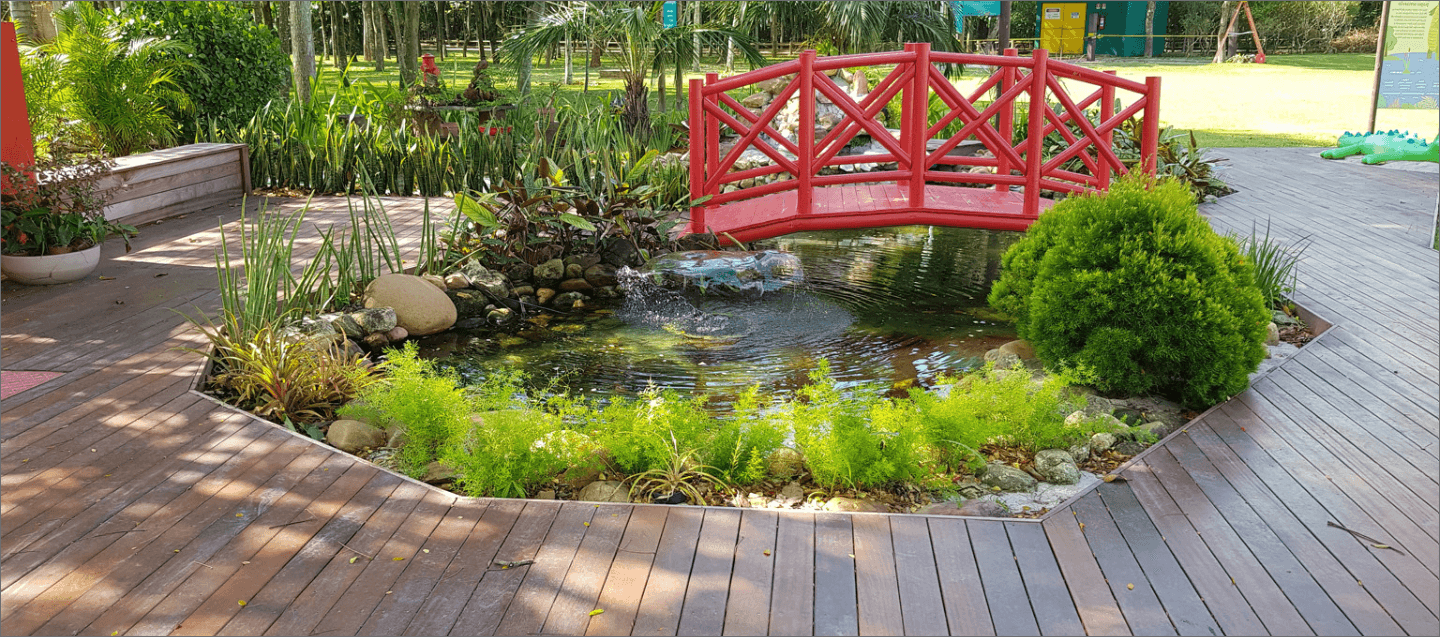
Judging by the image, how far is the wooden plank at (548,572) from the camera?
100 inches

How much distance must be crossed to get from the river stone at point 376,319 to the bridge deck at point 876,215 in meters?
2.37

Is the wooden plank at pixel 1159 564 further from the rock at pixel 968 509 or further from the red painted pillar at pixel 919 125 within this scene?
the red painted pillar at pixel 919 125

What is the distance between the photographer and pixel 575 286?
252 inches

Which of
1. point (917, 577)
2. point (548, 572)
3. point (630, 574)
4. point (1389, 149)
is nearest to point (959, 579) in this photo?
point (917, 577)

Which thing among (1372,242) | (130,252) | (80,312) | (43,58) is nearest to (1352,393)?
(1372,242)

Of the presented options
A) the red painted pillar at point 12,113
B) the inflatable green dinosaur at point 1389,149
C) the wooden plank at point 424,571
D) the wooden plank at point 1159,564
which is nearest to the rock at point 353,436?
the wooden plank at point 424,571

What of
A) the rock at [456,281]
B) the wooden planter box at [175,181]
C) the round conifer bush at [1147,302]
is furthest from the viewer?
the wooden planter box at [175,181]

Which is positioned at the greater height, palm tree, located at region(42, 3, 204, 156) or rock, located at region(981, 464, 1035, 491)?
palm tree, located at region(42, 3, 204, 156)

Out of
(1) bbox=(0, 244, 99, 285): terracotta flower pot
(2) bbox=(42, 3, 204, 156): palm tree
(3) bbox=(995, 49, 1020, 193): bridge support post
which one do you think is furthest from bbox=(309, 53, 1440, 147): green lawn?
(3) bbox=(995, 49, 1020, 193): bridge support post

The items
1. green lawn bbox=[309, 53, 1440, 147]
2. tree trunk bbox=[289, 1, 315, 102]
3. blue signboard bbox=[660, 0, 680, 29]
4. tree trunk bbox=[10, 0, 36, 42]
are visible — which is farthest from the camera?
green lawn bbox=[309, 53, 1440, 147]

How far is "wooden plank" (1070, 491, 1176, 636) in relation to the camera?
2.55m

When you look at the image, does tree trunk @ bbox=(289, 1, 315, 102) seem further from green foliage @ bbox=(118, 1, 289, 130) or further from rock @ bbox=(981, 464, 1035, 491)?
rock @ bbox=(981, 464, 1035, 491)

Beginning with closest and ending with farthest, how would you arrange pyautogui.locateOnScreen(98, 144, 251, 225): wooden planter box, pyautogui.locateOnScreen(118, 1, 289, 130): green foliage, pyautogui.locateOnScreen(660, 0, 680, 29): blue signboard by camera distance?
pyautogui.locateOnScreen(98, 144, 251, 225): wooden planter box < pyautogui.locateOnScreen(118, 1, 289, 130): green foliage < pyautogui.locateOnScreen(660, 0, 680, 29): blue signboard

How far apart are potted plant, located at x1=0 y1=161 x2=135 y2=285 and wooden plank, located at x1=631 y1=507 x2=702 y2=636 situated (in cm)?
445
